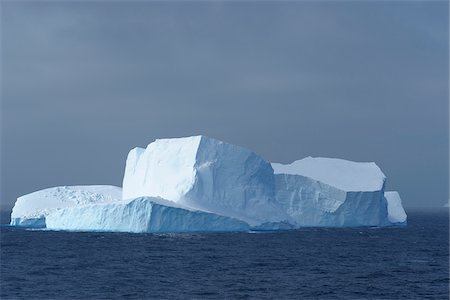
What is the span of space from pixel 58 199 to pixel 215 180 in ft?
42.7

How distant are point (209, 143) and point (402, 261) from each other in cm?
1638

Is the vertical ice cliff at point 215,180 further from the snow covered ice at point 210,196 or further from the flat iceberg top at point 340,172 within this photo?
the flat iceberg top at point 340,172

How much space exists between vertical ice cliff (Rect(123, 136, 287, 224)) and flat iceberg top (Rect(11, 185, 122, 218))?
17.3 ft

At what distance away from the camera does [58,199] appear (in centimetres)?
4706

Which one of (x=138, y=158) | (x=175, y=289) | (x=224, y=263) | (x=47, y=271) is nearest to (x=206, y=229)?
(x=138, y=158)

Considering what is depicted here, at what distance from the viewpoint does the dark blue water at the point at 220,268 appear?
1947cm

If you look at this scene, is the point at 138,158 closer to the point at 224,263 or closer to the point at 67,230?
the point at 67,230

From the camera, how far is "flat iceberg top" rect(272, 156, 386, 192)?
48.1 m

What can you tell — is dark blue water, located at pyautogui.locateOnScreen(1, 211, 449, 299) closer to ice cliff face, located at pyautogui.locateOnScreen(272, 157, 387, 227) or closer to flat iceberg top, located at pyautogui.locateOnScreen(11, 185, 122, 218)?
flat iceberg top, located at pyautogui.locateOnScreen(11, 185, 122, 218)

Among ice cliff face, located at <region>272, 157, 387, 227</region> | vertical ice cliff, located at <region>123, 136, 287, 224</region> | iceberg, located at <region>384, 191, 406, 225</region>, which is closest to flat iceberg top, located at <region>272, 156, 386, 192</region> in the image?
ice cliff face, located at <region>272, 157, 387, 227</region>

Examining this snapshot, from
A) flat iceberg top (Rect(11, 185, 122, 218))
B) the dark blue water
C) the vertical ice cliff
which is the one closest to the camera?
the dark blue water

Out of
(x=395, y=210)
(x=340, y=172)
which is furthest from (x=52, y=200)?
(x=395, y=210)

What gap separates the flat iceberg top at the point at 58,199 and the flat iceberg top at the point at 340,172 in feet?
40.8

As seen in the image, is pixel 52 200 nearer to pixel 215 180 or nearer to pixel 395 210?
pixel 215 180
